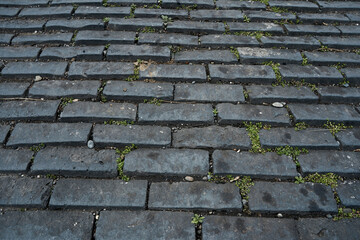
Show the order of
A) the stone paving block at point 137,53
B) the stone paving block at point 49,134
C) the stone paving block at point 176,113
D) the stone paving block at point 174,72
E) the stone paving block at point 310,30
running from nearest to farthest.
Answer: the stone paving block at point 49,134
the stone paving block at point 176,113
the stone paving block at point 174,72
the stone paving block at point 137,53
the stone paving block at point 310,30

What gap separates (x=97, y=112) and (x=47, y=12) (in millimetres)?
1439

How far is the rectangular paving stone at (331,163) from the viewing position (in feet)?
6.39

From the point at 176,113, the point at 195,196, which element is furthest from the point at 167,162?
the point at 176,113

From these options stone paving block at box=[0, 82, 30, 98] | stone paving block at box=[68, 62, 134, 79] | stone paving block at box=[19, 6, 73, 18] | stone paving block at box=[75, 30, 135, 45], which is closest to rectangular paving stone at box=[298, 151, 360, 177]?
stone paving block at box=[68, 62, 134, 79]

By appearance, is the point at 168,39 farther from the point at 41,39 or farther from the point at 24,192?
the point at 24,192

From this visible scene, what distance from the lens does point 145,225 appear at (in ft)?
5.53

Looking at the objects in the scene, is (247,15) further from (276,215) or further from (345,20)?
(276,215)

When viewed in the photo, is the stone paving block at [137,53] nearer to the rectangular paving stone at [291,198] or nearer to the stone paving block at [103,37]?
the stone paving block at [103,37]

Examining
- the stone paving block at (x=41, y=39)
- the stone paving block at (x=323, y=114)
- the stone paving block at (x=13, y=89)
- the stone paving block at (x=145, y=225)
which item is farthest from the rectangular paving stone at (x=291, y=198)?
the stone paving block at (x=41, y=39)

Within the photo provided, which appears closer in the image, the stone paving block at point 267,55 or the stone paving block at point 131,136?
the stone paving block at point 131,136

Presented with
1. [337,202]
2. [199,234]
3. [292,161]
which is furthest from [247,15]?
[199,234]

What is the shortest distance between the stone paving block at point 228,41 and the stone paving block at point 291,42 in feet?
0.31

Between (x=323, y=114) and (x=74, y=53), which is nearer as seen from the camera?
(x=323, y=114)

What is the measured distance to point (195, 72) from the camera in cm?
248
